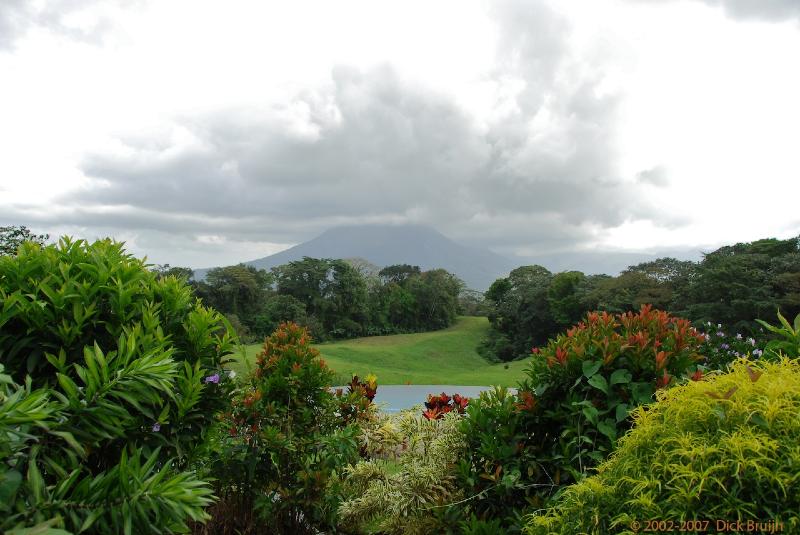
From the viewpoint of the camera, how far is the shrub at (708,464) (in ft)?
5.40

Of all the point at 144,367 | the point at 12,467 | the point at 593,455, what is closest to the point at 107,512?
the point at 12,467

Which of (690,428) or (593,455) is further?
(593,455)

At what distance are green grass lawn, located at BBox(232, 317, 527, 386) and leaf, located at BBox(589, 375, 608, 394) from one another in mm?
17863

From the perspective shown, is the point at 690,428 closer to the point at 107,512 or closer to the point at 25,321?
the point at 107,512

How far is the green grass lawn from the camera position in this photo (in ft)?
78.0

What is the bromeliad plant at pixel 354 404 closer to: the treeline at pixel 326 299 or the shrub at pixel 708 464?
the shrub at pixel 708 464

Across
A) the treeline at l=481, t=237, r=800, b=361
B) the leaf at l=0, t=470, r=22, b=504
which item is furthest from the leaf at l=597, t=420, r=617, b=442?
the treeline at l=481, t=237, r=800, b=361

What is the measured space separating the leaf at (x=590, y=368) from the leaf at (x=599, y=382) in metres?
0.02

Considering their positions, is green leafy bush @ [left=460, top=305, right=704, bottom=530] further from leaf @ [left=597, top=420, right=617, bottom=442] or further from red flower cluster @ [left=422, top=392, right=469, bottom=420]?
red flower cluster @ [left=422, top=392, right=469, bottom=420]

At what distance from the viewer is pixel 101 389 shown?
1.90m

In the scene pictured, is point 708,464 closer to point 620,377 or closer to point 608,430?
point 608,430

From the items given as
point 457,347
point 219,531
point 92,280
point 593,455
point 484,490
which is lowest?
point 457,347

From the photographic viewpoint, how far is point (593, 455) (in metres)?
2.66

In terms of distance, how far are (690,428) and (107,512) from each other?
189 cm
